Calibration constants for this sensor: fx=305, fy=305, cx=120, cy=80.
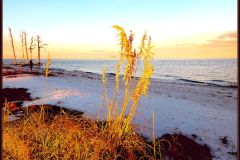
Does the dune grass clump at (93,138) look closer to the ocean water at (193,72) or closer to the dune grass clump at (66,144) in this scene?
the dune grass clump at (66,144)

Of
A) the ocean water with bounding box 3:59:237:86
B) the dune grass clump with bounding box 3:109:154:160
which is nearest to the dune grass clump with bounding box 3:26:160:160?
the dune grass clump with bounding box 3:109:154:160

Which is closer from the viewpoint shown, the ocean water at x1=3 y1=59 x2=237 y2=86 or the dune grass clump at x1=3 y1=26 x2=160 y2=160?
the dune grass clump at x1=3 y1=26 x2=160 y2=160

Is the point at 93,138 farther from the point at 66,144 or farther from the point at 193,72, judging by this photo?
the point at 193,72

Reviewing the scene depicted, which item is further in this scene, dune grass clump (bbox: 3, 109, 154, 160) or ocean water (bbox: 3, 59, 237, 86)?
ocean water (bbox: 3, 59, 237, 86)

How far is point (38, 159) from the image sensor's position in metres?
3.25

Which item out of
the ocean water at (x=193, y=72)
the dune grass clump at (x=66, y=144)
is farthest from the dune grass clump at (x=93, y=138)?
the ocean water at (x=193, y=72)

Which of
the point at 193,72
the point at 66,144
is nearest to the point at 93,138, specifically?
the point at 66,144

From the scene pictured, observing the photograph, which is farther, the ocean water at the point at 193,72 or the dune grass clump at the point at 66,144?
the ocean water at the point at 193,72

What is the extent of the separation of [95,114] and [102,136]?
2138mm

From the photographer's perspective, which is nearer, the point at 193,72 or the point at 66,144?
the point at 66,144

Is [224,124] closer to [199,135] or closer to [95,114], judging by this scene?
[199,135]

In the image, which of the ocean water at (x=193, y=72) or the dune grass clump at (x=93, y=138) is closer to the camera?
the dune grass clump at (x=93, y=138)

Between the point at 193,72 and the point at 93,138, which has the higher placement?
the point at 193,72

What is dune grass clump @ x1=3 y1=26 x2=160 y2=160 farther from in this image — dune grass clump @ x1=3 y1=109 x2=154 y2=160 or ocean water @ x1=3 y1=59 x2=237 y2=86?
ocean water @ x1=3 y1=59 x2=237 y2=86
